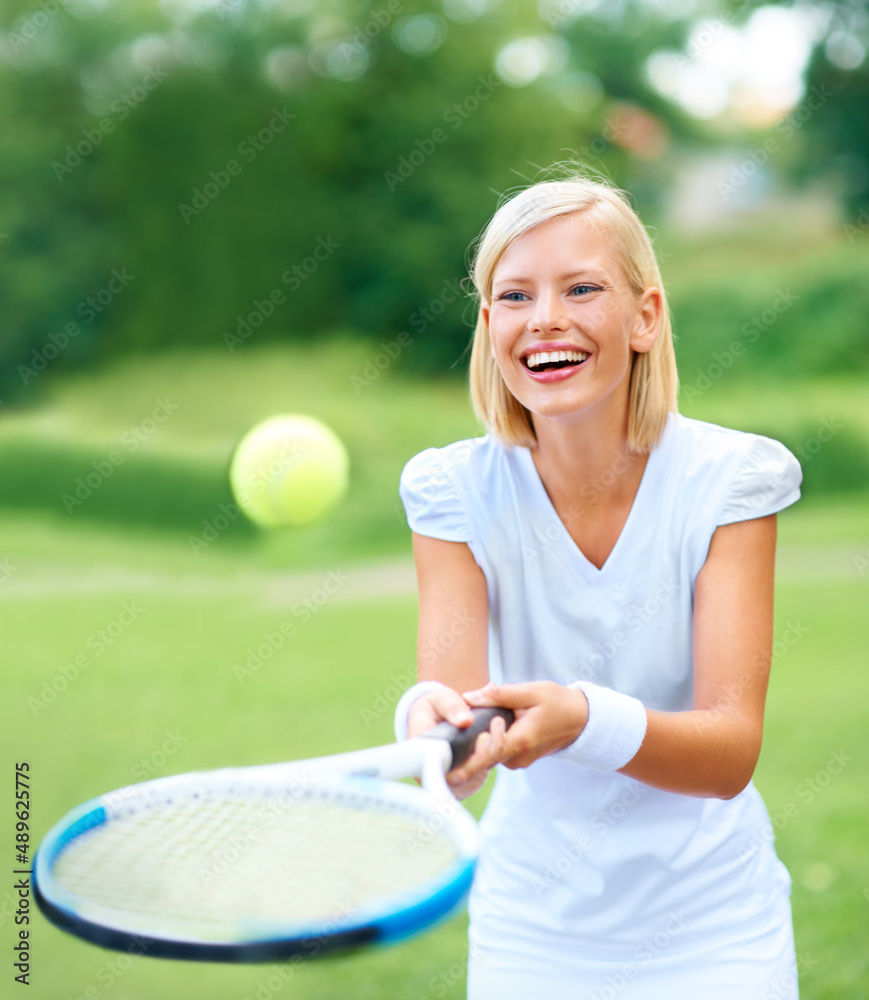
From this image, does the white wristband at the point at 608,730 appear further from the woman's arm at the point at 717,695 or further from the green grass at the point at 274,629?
the green grass at the point at 274,629

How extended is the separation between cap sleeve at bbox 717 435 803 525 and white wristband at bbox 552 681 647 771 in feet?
0.89

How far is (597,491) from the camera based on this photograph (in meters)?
1.53

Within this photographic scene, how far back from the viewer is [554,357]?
1.42 metres

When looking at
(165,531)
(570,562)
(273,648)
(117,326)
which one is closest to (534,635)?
(570,562)

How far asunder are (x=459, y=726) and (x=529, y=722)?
7 centimetres

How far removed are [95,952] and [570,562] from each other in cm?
190

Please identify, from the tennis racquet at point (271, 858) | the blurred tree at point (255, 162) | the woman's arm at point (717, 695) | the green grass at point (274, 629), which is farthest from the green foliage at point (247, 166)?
the tennis racquet at point (271, 858)

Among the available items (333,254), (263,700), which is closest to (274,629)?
(263,700)

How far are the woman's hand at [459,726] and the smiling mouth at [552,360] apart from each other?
403mm

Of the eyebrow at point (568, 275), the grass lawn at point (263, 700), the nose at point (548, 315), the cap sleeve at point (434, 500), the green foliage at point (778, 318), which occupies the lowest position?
the grass lawn at point (263, 700)

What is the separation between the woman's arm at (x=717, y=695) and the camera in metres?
1.26

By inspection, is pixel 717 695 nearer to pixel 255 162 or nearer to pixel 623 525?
pixel 623 525

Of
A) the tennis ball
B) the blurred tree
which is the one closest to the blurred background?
the blurred tree

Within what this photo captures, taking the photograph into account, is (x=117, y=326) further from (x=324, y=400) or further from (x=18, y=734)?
(x=18, y=734)
